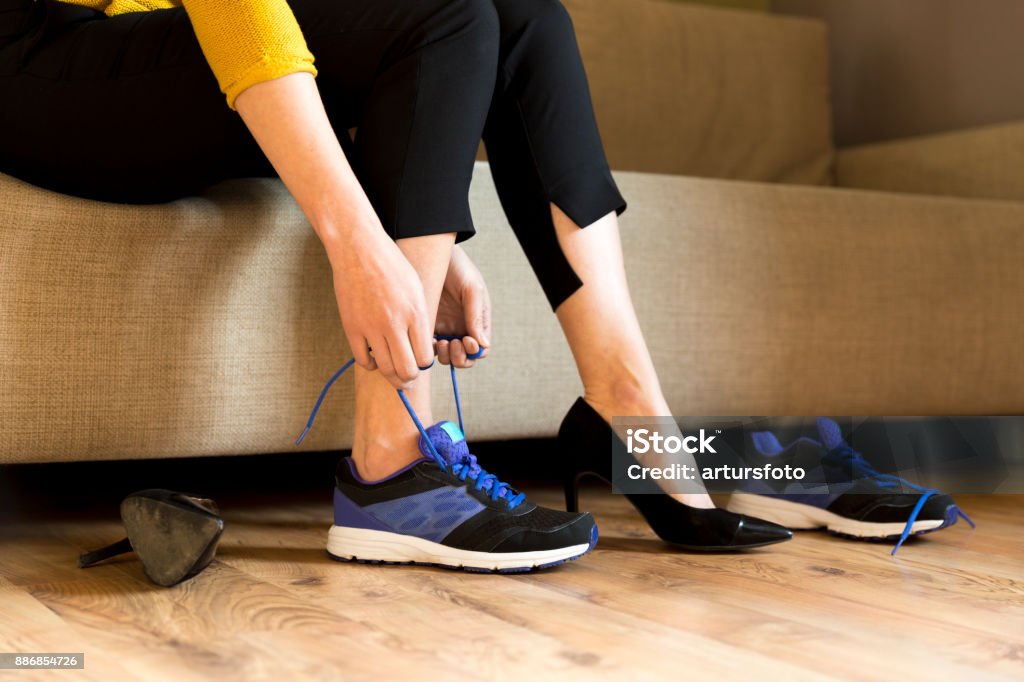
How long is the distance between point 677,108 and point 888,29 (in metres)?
0.61

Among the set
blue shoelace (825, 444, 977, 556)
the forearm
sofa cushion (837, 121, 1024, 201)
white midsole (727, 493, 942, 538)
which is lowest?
white midsole (727, 493, 942, 538)

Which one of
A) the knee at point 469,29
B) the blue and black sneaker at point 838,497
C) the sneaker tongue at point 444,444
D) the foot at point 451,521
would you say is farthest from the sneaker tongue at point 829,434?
the knee at point 469,29

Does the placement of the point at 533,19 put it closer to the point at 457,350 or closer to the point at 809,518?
the point at 457,350

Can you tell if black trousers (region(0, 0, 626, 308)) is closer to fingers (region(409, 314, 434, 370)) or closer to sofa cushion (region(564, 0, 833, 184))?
fingers (region(409, 314, 434, 370))

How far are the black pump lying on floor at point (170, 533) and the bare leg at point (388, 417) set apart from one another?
14cm

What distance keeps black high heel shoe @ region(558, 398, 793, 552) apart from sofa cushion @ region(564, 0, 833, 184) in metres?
1.13

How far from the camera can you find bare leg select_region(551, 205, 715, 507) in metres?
1.01

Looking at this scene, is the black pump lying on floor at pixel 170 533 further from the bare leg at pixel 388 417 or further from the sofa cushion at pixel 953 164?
the sofa cushion at pixel 953 164

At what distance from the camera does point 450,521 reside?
91 cm

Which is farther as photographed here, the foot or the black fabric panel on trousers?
the black fabric panel on trousers

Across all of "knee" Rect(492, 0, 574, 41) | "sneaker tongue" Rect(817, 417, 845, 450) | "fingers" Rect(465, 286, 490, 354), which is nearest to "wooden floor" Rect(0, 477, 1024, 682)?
"sneaker tongue" Rect(817, 417, 845, 450)

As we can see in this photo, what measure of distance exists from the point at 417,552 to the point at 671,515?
9.7 inches

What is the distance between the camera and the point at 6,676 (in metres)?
0.61

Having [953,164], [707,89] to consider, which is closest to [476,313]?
[953,164]
